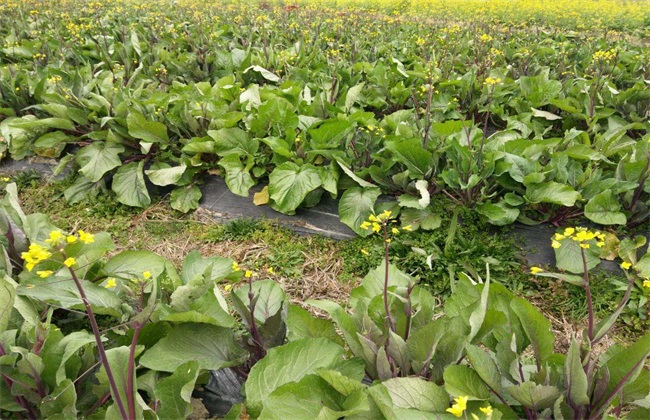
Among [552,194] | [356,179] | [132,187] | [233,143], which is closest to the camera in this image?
[552,194]

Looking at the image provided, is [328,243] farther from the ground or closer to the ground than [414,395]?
closer to the ground

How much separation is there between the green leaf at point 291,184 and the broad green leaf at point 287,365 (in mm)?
1791

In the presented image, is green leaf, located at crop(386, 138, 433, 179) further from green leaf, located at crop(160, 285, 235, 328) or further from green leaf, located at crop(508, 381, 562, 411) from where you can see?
green leaf, located at crop(508, 381, 562, 411)

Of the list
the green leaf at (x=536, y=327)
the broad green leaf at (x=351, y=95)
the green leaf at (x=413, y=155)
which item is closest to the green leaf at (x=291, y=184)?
the green leaf at (x=413, y=155)

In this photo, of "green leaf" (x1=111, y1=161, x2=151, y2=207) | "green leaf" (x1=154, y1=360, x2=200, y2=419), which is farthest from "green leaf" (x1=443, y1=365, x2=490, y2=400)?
"green leaf" (x1=111, y1=161, x2=151, y2=207)

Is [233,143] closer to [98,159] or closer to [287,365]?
[98,159]

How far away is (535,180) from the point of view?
3328 millimetres

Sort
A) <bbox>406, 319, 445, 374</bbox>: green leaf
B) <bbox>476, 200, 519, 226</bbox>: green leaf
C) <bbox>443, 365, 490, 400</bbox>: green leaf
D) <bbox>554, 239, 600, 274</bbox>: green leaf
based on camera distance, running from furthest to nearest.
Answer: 1. <bbox>476, 200, 519, 226</bbox>: green leaf
2. <bbox>554, 239, 600, 274</bbox>: green leaf
3. <bbox>406, 319, 445, 374</bbox>: green leaf
4. <bbox>443, 365, 490, 400</bbox>: green leaf

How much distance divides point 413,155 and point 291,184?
0.92 m

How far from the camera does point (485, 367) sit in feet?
6.14

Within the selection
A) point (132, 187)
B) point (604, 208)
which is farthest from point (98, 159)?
point (604, 208)

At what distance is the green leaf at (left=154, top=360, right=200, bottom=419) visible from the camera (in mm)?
1862

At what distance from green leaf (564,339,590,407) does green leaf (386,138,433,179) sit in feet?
6.75

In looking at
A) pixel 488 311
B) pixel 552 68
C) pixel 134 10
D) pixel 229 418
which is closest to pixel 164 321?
pixel 229 418
